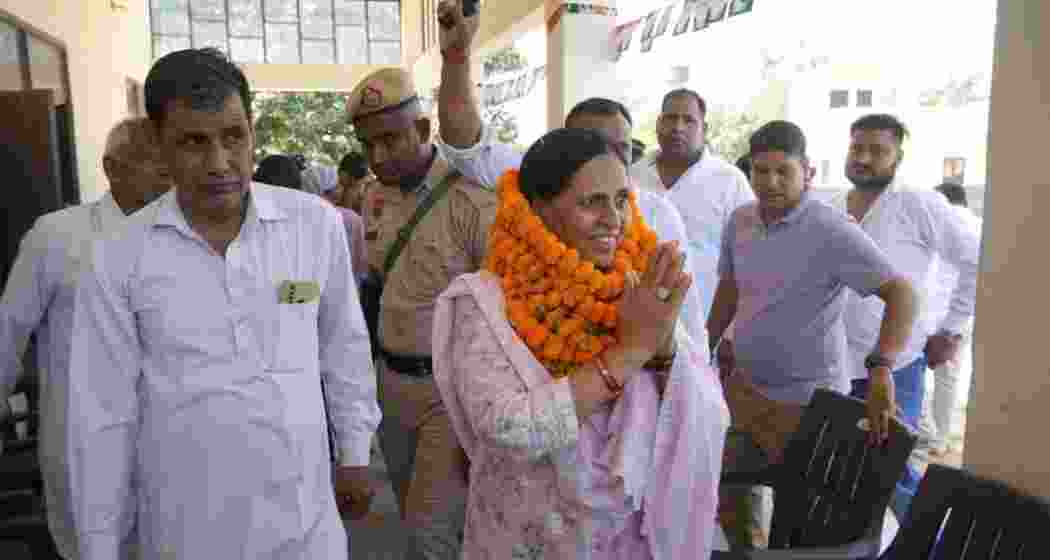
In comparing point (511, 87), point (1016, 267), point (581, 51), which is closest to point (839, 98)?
point (581, 51)

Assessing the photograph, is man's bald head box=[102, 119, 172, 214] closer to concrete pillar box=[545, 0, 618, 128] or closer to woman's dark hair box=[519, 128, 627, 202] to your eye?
woman's dark hair box=[519, 128, 627, 202]

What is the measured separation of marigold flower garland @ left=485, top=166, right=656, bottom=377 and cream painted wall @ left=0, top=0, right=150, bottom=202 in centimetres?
492

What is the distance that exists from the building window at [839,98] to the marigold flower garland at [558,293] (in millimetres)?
7832

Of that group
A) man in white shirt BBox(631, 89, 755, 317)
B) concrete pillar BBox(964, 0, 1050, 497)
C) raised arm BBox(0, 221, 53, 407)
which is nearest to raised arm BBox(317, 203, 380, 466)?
raised arm BBox(0, 221, 53, 407)

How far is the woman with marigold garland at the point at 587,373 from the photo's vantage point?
1.50 meters

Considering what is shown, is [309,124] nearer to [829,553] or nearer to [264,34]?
[264,34]

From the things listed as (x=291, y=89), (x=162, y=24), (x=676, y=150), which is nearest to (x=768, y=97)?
(x=676, y=150)

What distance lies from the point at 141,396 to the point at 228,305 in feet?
0.83

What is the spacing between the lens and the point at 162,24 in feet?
67.7

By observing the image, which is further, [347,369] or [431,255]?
[431,255]

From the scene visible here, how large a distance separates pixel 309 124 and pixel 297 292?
21.3 meters

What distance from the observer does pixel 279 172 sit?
15.0 feet

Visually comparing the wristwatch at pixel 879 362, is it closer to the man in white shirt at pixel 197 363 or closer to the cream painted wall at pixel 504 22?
the man in white shirt at pixel 197 363

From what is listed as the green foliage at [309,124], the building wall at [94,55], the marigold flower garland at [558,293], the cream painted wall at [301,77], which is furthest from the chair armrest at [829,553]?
the green foliage at [309,124]
